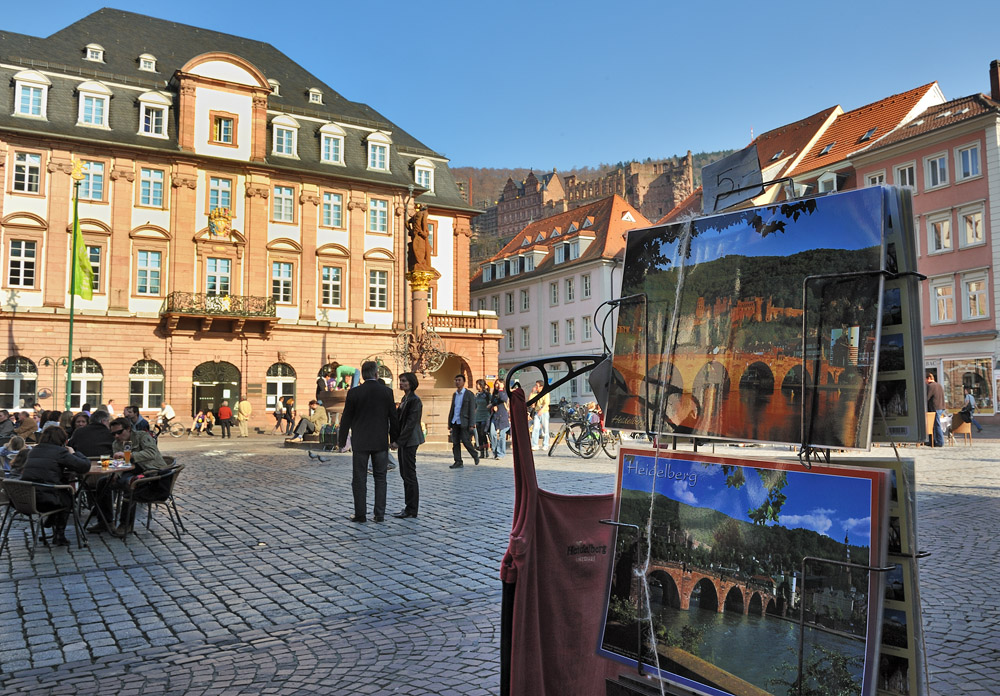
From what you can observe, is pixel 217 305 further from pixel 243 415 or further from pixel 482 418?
pixel 482 418

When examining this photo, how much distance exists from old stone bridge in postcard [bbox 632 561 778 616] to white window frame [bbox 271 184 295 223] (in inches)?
1532

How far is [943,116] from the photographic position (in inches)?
1460

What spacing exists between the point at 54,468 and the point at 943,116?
40.5m

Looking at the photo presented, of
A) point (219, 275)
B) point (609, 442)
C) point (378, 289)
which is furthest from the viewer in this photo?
point (378, 289)

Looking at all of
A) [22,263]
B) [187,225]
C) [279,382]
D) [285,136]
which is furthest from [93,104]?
[279,382]

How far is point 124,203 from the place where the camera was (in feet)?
116

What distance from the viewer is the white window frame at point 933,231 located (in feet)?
119

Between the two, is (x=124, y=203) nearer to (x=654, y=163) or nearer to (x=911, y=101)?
(x=911, y=101)

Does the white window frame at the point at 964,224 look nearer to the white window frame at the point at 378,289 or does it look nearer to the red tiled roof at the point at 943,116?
the red tiled roof at the point at 943,116

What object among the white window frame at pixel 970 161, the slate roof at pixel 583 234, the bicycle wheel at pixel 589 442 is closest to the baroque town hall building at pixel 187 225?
the bicycle wheel at pixel 589 442

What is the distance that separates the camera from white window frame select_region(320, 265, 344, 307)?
132 feet

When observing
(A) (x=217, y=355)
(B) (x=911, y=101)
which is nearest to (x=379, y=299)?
(A) (x=217, y=355)

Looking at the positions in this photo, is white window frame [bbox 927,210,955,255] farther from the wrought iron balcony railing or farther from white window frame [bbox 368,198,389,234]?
the wrought iron balcony railing

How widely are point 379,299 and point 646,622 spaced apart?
131 ft
